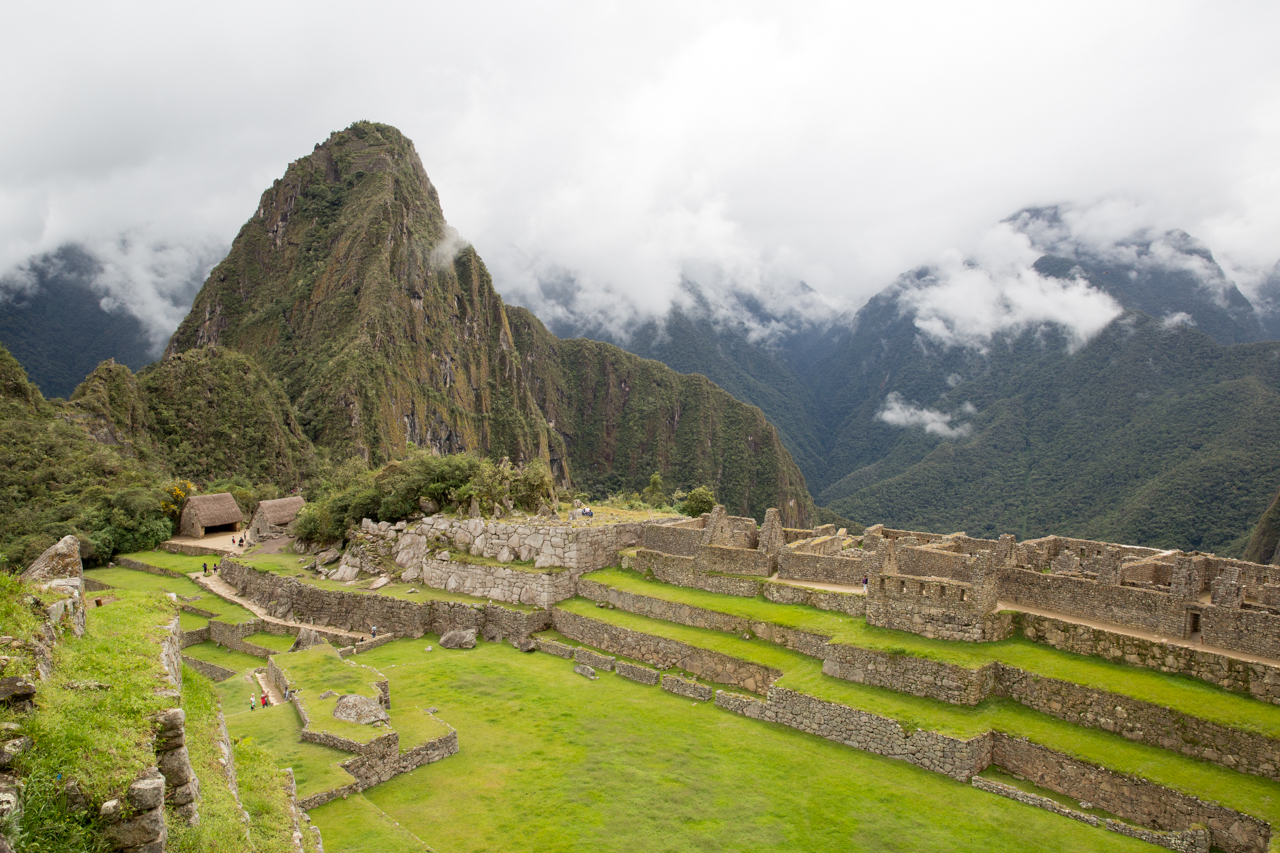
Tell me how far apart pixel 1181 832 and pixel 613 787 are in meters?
8.63

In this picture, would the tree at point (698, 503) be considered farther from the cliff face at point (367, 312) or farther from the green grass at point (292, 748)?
the cliff face at point (367, 312)

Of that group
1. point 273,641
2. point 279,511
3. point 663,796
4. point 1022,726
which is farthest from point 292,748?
point 279,511

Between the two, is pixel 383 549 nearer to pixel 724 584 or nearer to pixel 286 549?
pixel 286 549

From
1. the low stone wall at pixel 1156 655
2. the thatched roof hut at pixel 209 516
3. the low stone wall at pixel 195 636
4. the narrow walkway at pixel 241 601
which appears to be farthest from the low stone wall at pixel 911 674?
the thatched roof hut at pixel 209 516

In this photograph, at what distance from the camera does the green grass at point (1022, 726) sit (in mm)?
10062

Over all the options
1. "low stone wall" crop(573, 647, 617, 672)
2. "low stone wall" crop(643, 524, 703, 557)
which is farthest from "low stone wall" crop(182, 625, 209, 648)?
"low stone wall" crop(643, 524, 703, 557)

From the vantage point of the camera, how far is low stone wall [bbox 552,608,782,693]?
1556 cm

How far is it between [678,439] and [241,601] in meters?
158

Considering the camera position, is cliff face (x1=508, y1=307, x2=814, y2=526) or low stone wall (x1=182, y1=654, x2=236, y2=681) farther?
cliff face (x1=508, y1=307, x2=814, y2=526)

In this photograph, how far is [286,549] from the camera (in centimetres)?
3069

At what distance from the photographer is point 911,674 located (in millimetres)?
13508

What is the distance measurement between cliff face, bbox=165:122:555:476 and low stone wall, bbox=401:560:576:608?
71370 millimetres

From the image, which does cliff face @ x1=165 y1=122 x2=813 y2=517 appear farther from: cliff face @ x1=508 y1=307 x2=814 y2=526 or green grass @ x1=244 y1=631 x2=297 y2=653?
green grass @ x1=244 y1=631 x2=297 y2=653

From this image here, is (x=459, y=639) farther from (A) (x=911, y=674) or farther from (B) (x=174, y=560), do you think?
Result: (B) (x=174, y=560)
